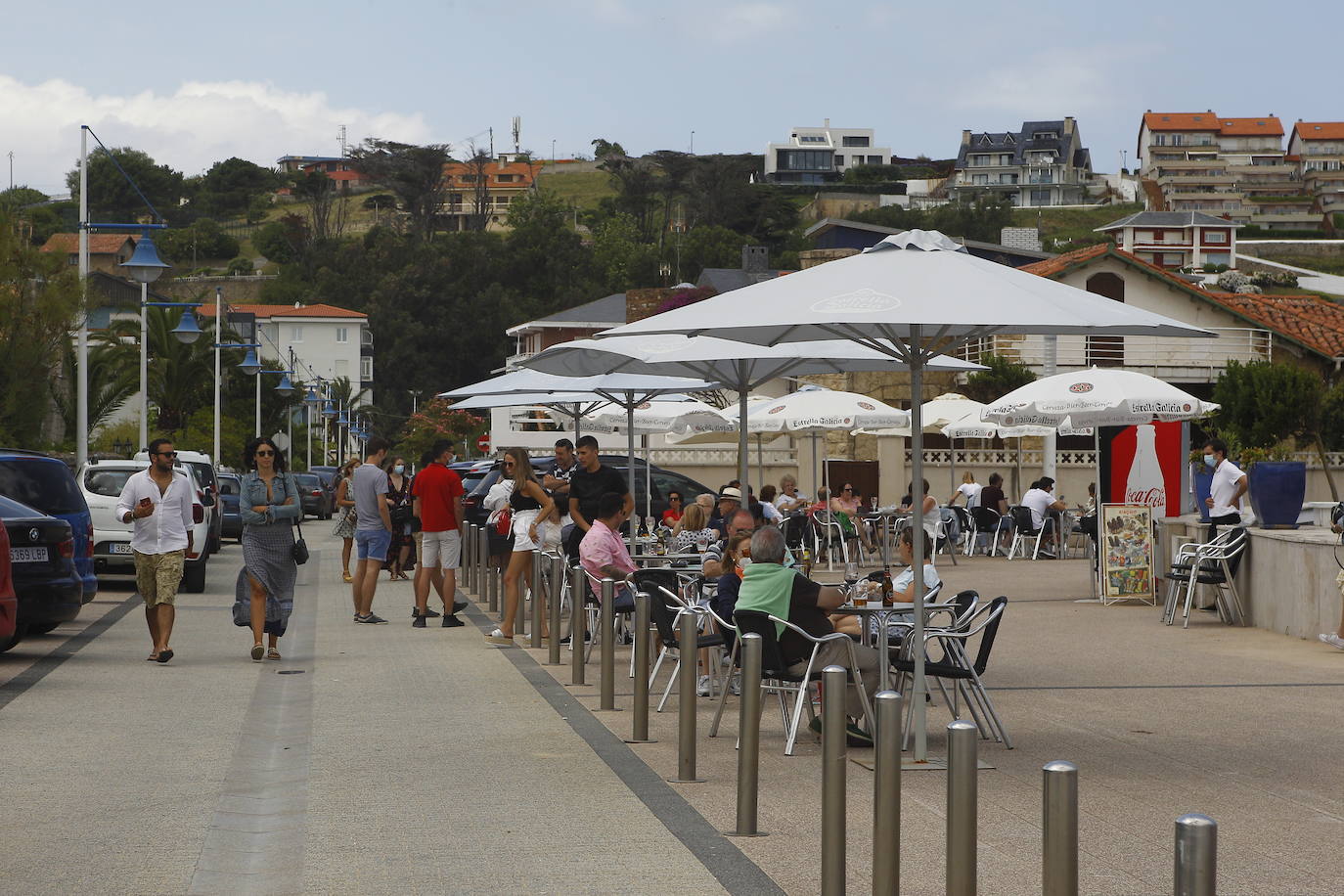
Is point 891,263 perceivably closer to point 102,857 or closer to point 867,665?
point 867,665

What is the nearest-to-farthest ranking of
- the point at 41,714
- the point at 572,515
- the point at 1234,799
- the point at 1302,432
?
the point at 1234,799 → the point at 41,714 → the point at 572,515 → the point at 1302,432

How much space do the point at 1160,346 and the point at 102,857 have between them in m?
40.2

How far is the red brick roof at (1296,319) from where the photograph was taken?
145 feet

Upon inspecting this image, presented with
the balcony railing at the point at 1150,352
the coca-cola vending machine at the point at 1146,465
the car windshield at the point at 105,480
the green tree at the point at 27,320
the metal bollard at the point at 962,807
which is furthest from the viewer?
the balcony railing at the point at 1150,352

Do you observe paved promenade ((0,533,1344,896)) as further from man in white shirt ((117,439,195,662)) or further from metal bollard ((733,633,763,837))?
man in white shirt ((117,439,195,662))

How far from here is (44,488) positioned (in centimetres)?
1542

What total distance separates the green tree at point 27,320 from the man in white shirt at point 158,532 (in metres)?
12.3

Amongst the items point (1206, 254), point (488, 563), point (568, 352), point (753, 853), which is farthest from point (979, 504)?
point (1206, 254)

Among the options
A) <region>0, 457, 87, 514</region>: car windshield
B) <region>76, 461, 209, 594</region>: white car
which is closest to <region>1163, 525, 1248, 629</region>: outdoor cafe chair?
<region>0, 457, 87, 514</region>: car windshield

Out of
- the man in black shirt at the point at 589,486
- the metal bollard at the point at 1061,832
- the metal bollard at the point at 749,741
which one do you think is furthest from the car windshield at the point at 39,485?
the metal bollard at the point at 1061,832

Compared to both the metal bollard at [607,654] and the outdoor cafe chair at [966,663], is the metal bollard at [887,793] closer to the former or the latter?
the outdoor cafe chair at [966,663]

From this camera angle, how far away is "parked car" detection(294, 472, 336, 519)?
48406 millimetres

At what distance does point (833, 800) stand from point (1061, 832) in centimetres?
171

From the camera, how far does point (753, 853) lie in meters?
6.43
